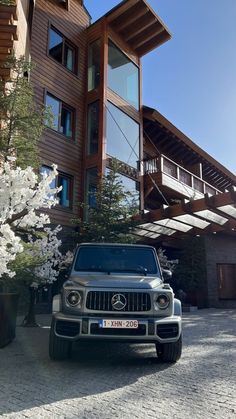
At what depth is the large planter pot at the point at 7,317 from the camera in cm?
665

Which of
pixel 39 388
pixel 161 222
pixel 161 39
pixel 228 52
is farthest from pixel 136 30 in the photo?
pixel 39 388

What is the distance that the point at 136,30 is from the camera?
60.5ft

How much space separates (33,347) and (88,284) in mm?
2322

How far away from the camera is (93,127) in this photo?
16906mm

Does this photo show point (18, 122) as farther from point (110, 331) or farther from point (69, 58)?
point (69, 58)

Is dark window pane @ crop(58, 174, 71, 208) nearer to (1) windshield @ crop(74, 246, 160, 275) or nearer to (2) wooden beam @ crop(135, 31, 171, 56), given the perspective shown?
(1) windshield @ crop(74, 246, 160, 275)

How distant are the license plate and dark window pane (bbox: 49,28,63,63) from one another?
14.0 metres

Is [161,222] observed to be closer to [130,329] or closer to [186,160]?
[130,329]

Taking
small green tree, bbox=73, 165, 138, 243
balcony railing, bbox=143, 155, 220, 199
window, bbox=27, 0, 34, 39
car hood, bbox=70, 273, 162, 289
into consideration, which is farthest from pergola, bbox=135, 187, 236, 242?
window, bbox=27, 0, 34, 39

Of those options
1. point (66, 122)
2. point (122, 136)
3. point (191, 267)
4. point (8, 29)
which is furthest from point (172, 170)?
point (8, 29)

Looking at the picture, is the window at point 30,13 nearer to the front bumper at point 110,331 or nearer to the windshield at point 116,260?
the windshield at point 116,260

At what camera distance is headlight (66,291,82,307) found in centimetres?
554

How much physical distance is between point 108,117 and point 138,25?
5.54 metres

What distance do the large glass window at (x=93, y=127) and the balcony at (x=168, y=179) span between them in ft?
9.68
